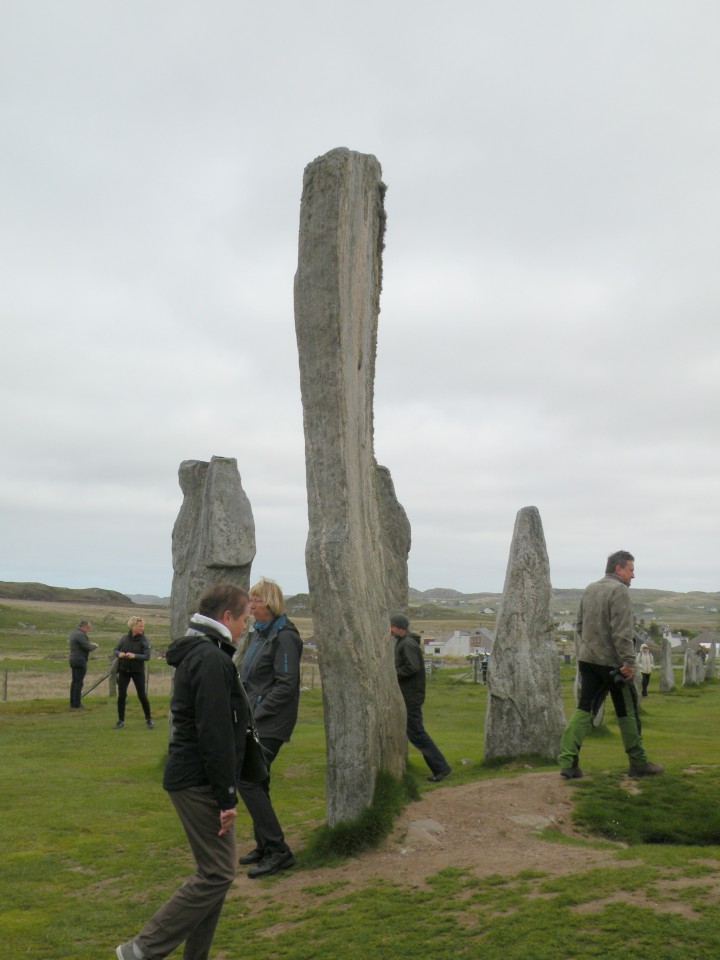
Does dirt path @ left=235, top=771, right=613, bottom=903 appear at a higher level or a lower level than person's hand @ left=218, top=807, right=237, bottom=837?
lower

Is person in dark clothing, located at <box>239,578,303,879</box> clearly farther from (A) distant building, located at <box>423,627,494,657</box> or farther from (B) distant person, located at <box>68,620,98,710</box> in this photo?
(A) distant building, located at <box>423,627,494,657</box>

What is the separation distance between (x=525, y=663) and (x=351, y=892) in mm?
5649

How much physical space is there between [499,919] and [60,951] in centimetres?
269

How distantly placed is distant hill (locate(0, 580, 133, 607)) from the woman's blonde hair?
10310 centimetres

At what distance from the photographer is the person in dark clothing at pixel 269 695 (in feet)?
21.9

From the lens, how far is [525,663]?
11.1 metres

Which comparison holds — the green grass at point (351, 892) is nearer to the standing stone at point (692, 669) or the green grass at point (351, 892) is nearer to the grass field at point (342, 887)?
the grass field at point (342, 887)

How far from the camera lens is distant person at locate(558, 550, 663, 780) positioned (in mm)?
8430

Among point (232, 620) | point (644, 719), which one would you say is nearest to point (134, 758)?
point (232, 620)

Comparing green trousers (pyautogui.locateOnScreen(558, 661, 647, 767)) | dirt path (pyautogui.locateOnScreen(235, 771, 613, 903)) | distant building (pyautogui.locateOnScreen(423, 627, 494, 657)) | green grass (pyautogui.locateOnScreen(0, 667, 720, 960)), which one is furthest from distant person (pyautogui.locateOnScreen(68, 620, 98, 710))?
distant building (pyautogui.locateOnScreen(423, 627, 494, 657))

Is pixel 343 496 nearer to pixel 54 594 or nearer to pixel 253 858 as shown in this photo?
pixel 253 858

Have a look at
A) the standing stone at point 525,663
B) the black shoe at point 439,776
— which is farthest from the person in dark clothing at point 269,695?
the standing stone at point 525,663

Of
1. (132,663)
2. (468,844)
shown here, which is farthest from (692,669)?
(468,844)

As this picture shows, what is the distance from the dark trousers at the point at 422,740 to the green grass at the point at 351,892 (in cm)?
37
